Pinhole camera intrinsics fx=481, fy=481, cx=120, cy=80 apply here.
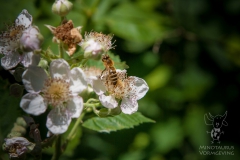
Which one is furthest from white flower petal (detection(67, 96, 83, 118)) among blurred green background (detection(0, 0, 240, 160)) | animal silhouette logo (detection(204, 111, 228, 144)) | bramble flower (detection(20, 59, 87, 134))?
animal silhouette logo (detection(204, 111, 228, 144))

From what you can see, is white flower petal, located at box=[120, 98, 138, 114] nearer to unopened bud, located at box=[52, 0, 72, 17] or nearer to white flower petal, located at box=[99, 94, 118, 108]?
white flower petal, located at box=[99, 94, 118, 108]

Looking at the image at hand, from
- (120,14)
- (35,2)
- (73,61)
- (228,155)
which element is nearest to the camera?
(73,61)

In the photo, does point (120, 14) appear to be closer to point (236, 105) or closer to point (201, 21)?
point (201, 21)

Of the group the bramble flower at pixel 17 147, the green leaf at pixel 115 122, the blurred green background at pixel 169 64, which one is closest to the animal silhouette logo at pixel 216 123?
the blurred green background at pixel 169 64

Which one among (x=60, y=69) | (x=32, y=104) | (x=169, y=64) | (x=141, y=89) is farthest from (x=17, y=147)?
(x=169, y=64)

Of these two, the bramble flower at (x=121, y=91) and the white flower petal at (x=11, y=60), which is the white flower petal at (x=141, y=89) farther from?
the white flower petal at (x=11, y=60)

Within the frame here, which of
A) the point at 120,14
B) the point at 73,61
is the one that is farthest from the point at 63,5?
the point at 120,14
